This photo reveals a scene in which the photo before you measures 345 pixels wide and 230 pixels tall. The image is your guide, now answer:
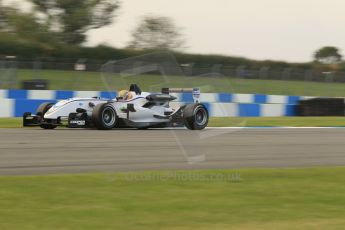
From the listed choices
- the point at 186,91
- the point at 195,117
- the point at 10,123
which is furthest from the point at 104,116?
the point at 10,123

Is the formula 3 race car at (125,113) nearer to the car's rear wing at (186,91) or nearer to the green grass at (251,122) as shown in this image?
the car's rear wing at (186,91)

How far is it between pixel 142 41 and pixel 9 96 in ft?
79.0

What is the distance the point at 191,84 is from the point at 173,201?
776cm

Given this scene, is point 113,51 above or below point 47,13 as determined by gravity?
below

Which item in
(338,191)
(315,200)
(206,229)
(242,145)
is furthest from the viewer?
(242,145)

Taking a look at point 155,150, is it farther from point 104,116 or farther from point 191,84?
point 191,84

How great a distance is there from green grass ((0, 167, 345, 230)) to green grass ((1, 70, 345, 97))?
15.7 ft

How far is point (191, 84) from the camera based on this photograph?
42.4ft

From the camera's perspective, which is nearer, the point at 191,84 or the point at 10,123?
the point at 191,84

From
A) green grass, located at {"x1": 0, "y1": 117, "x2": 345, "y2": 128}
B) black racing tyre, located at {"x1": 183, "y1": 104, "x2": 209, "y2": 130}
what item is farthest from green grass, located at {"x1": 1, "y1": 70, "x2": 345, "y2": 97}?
green grass, located at {"x1": 0, "y1": 117, "x2": 345, "y2": 128}

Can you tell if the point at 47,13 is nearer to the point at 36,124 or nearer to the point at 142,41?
the point at 142,41

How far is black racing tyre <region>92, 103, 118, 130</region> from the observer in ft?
37.8

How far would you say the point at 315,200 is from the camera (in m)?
5.57

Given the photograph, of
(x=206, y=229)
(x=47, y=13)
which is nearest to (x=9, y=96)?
(x=206, y=229)
